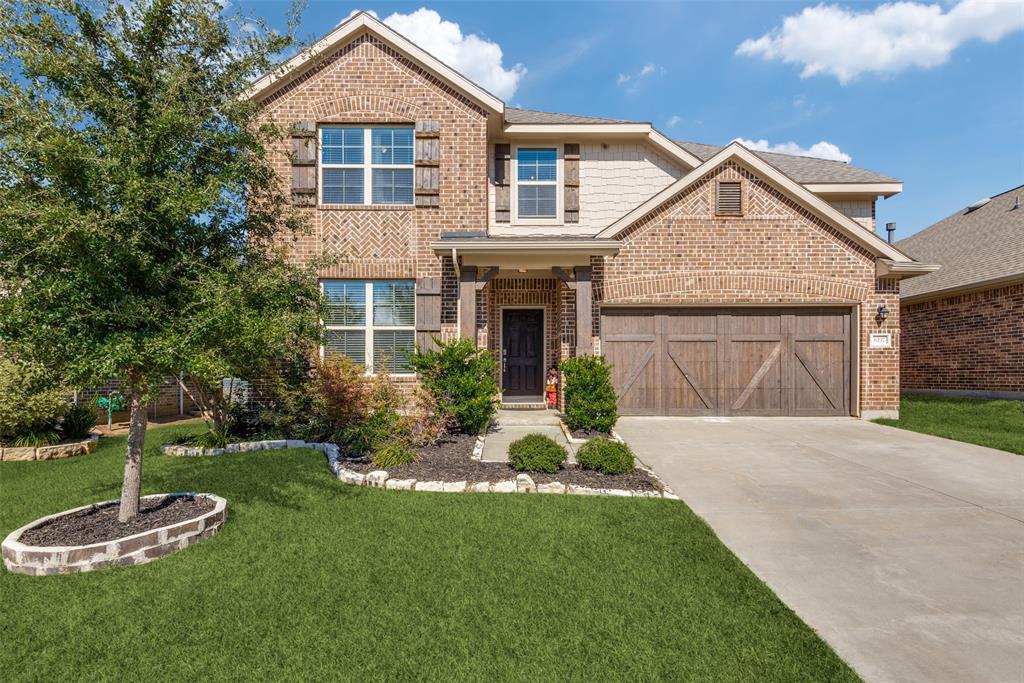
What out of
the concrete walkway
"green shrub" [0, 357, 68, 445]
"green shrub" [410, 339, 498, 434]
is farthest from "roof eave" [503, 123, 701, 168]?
"green shrub" [0, 357, 68, 445]

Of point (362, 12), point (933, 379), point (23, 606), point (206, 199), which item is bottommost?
point (23, 606)

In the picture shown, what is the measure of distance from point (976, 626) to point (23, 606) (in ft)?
18.7

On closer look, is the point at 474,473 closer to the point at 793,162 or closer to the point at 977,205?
the point at 793,162

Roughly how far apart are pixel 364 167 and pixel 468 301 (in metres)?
3.60

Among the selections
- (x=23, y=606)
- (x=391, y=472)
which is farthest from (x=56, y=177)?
(x=391, y=472)

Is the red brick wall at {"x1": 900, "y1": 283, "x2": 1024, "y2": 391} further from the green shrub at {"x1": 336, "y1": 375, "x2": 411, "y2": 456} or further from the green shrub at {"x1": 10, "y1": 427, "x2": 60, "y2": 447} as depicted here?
the green shrub at {"x1": 10, "y1": 427, "x2": 60, "y2": 447}

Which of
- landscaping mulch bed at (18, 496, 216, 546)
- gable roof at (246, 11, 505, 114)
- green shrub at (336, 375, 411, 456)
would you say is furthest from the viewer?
gable roof at (246, 11, 505, 114)

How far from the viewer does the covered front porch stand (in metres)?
8.68

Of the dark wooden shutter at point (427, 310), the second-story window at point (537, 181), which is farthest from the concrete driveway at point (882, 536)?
the second-story window at point (537, 181)

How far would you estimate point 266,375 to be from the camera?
8148 millimetres

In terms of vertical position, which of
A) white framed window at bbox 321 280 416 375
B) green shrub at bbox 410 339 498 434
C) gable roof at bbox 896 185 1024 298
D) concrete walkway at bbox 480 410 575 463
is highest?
gable roof at bbox 896 185 1024 298

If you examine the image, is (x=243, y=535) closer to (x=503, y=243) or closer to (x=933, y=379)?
(x=503, y=243)

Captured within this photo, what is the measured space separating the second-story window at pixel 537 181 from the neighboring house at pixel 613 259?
0.48 m

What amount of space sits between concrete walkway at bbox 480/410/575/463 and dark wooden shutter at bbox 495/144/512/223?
4.53 meters
